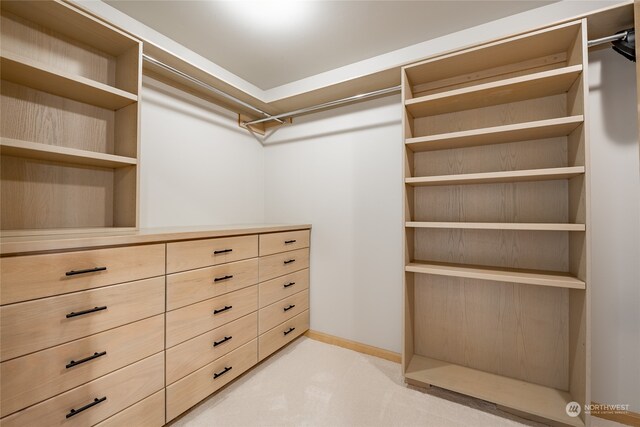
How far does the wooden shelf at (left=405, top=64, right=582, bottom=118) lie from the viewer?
4.60 feet

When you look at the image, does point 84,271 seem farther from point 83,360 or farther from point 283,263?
point 283,263

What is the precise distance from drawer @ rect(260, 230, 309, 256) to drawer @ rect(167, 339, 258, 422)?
0.65m

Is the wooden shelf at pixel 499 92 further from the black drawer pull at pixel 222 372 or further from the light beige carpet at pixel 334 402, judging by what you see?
the black drawer pull at pixel 222 372

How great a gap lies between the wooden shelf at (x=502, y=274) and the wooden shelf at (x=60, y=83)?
2.03 meters

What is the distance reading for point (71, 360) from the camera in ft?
3.39

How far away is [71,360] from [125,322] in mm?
202

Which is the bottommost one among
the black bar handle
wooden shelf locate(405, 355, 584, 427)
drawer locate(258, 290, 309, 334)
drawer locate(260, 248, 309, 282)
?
wooden shelf locate(405, 355, 584, 427)

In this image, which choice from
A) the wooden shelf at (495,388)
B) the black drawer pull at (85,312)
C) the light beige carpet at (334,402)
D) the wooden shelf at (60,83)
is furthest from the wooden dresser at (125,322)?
the wooden shelf at (495,388)

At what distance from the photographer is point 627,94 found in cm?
146

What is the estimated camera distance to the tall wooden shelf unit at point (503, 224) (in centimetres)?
142

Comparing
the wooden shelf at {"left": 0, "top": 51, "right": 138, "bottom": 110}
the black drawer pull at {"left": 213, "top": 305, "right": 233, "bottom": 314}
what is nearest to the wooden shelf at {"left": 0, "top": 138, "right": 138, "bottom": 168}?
the wooden shelf at {"left": 0, "top": 51, "right": 138, "bottom": 110}

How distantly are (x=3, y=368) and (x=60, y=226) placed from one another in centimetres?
81

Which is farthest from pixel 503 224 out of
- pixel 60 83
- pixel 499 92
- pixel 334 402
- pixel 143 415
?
pixel 60 83

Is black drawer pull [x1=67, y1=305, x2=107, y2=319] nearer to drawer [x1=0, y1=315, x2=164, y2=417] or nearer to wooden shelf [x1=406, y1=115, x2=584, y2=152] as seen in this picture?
drawer [x1=0, y1=315, x2=164, y2=417]
